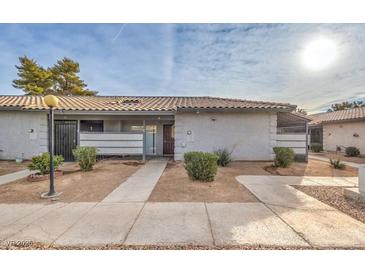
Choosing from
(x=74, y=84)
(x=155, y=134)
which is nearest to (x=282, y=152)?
(x=155, y=134)

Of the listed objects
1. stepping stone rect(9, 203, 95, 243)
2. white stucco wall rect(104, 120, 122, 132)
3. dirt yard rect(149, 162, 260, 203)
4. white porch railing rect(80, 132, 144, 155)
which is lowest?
stepping stone rect(9, 203, 95, 243)

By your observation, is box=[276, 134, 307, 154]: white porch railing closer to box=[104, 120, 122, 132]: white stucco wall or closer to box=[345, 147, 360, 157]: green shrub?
box=[345, 147, 360, 157]: green shrub

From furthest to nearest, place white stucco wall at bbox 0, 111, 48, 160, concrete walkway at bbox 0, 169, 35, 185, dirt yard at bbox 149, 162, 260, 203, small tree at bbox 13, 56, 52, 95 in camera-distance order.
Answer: small tree at bbox 13, 56, 52, 95 < white stucco wall at bbox 0, 111, 48, 160 < concrete walkway at bbox 0, 169, 35, 185 < dirt yard at bbox 149, 162, 260, 203

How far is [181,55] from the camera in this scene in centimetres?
941

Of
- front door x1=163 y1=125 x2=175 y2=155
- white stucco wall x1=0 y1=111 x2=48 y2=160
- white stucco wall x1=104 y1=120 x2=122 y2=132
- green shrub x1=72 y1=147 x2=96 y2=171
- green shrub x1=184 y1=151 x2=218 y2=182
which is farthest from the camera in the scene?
front door x1=163 y1=125 x2=175 y2=155

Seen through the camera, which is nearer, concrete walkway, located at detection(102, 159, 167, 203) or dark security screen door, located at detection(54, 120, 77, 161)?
concrete walkway, located at detection(102, 159, 167, 203)

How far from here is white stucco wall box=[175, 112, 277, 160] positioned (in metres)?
9.84

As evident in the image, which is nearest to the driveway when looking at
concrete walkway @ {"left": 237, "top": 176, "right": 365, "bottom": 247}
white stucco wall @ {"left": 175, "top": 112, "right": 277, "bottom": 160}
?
concrete walkway @ {"left": 237, "top": 176, "right": 365, "bottom": 247}

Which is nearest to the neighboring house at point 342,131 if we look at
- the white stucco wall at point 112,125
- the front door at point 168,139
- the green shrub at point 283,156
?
the green shrub at point 283,156

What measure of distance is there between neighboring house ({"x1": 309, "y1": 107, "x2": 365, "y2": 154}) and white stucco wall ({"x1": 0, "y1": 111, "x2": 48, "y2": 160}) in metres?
19.1

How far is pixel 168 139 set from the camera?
12.8 m

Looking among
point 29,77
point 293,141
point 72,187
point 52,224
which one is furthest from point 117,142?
point 29,77

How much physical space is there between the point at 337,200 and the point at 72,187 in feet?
24.4
